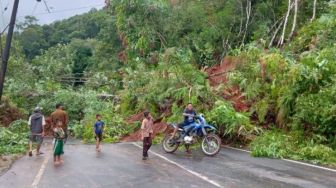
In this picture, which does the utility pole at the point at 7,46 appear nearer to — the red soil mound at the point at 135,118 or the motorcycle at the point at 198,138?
the motorcycle at the point at 198,138

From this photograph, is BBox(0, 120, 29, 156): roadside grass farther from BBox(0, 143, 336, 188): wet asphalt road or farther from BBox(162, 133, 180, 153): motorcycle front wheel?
BBox(162, 133, 180, 153): motorcycle front wheel

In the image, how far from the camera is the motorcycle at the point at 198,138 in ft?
52.0

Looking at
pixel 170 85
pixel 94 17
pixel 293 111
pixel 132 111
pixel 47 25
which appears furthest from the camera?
pixel 47 25

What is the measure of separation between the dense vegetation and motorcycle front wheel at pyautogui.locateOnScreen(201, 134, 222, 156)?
1201 mm

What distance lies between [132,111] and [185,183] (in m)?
18.2

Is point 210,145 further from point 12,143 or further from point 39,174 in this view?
point 12,143

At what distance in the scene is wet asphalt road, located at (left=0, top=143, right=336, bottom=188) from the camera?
10461mm

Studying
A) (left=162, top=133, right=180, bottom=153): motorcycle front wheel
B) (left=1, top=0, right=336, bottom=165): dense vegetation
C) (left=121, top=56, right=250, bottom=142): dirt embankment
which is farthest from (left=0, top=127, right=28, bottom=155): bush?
(left=162, top=133, right=180, bottom=153): motorcycle front wheel

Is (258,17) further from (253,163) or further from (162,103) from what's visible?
(253,163)

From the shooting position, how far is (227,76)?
23766mm

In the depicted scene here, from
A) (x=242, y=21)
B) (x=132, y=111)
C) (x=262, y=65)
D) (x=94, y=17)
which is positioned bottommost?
Result: (x=132, y=111)

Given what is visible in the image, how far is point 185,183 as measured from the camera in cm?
1035

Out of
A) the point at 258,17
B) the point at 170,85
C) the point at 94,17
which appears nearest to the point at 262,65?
the point at 170,85

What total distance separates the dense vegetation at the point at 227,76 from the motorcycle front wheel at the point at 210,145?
1.20 metres
